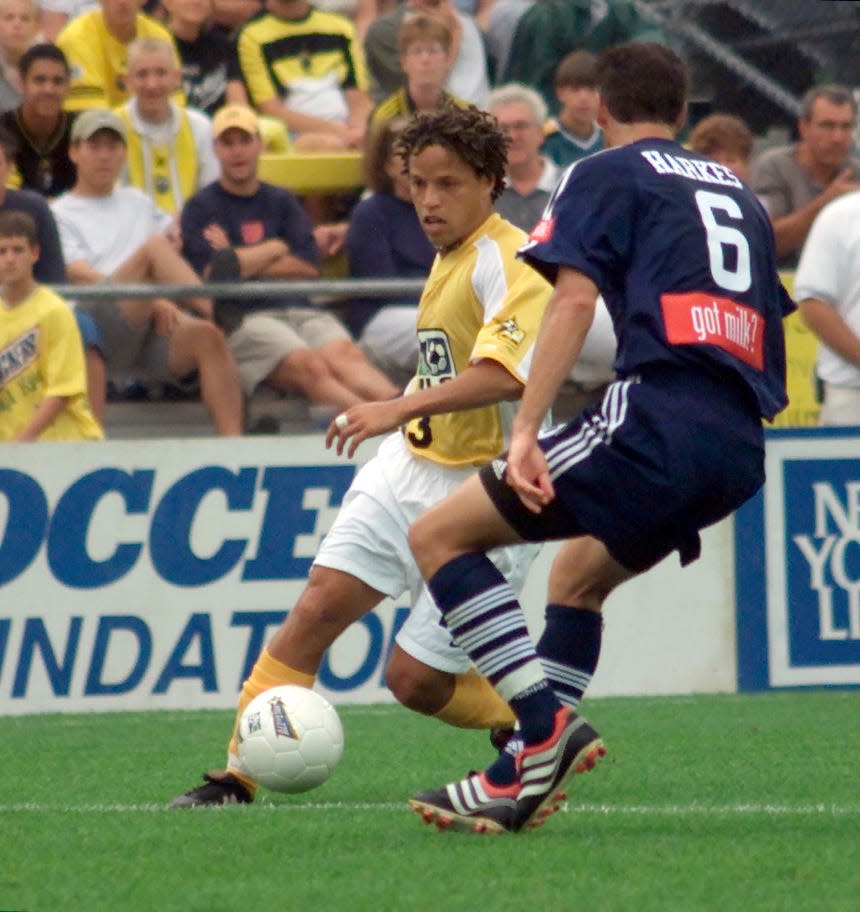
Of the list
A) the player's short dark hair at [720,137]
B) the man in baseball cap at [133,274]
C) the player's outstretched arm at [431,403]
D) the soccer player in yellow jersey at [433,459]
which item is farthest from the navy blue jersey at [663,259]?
the player's short dark hair at [720,137]

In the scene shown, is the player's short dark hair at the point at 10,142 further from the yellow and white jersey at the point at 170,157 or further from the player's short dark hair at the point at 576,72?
the player's short dark hair at the point at 576,72

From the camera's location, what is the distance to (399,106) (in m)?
11.6

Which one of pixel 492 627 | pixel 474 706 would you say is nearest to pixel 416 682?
pixel 474 706

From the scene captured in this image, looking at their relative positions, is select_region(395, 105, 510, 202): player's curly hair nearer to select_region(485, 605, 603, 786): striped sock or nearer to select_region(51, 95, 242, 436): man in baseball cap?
select_region(485, 605, 603, 786): striped sock

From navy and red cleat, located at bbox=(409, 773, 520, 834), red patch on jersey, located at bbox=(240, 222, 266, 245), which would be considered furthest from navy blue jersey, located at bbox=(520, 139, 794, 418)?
red patch on jersey, located at bbox=(240, 222, 266, 245)

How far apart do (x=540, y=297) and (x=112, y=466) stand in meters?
4.00

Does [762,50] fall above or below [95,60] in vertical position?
below

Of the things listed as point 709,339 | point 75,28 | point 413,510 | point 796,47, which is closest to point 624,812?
point 413,510

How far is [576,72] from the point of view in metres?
11.8

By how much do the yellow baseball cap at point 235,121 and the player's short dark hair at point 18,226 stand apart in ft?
4.60

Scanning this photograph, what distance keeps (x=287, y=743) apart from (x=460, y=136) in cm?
178

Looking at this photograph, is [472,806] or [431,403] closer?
[472,806]

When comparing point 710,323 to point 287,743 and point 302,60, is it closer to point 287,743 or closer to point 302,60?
point 287,743

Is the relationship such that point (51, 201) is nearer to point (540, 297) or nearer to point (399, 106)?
point (399, 106)
